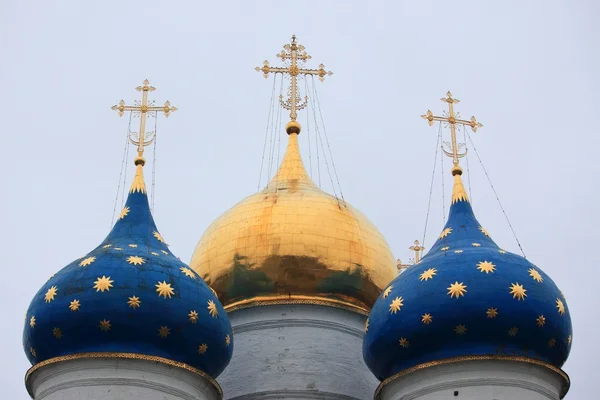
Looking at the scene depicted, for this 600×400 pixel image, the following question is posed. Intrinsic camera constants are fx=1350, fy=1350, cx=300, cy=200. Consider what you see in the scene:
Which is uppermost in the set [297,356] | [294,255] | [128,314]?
[294,255]

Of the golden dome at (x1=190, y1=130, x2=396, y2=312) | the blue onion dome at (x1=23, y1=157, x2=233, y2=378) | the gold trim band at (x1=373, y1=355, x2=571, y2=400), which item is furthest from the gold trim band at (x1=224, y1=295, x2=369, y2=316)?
the gold trim band at (x1=373, y1=355, x2=571, y2=400)

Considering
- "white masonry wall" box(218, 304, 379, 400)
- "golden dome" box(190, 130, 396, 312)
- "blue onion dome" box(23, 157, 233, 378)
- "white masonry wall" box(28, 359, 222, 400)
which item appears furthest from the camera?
"golden dome" box(190, 130, 396, 312)

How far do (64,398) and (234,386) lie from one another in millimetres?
3842

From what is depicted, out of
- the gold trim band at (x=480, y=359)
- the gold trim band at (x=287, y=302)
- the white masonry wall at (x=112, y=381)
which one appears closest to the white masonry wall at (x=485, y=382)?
the gold trim band at (x=480, y=359)

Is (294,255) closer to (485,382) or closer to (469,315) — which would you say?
(469,315)

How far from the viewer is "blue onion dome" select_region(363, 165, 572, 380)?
16531 mm

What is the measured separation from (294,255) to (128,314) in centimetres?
421

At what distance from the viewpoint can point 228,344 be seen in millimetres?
17516

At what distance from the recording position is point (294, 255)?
2017 cm

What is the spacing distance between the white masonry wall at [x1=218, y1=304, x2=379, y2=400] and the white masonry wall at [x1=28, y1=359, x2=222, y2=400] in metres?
2.89

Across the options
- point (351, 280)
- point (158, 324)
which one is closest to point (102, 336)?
point (158, 324)

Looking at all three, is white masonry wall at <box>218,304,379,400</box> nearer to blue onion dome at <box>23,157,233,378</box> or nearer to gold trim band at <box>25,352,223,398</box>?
blue onion dome at <box>23,157,233,378</box>

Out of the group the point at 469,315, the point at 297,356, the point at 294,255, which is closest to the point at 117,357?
the point at 297,356

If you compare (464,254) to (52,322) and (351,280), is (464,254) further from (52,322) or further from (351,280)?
(52,322)
